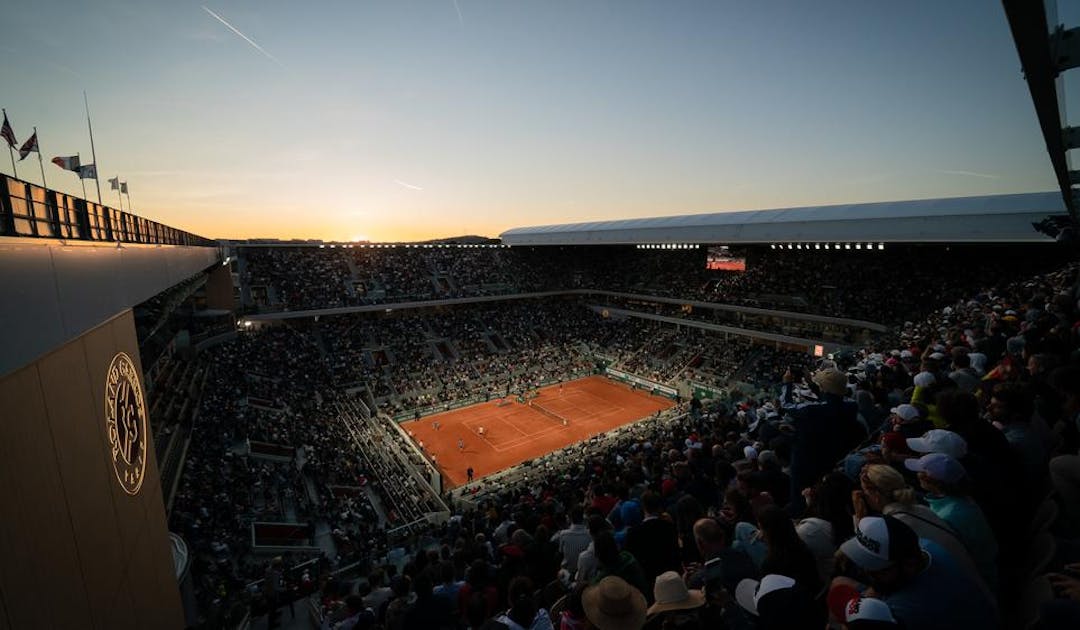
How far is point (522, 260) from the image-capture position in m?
56.4

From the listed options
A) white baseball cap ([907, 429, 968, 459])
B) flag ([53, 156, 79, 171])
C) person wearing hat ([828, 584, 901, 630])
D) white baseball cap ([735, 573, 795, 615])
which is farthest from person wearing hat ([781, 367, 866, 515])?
flag ([53, 156, 79, 171])

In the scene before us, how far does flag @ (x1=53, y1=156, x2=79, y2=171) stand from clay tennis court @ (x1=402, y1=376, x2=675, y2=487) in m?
18.4

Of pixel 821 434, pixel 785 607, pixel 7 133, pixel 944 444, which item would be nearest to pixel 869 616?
pixel 785 607

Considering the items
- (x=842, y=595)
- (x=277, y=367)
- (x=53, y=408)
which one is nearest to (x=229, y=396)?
(x=277, y=367)

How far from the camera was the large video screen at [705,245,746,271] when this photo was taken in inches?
1572

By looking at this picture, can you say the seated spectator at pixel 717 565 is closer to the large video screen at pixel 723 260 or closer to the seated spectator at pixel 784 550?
the seated spectator at pixel 784 550

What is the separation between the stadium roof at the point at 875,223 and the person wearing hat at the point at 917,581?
99.2ft

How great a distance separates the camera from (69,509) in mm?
4453

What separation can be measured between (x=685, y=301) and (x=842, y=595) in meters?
41.9

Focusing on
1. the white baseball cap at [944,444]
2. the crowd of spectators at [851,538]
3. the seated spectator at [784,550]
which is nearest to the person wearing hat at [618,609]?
the crowd of spectators at [851,538]

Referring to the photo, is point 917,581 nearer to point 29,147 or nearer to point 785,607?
point 785,607

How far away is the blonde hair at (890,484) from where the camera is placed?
112 inches

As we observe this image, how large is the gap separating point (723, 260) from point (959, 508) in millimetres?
40781

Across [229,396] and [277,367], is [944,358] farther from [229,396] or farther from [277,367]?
[277,367]
